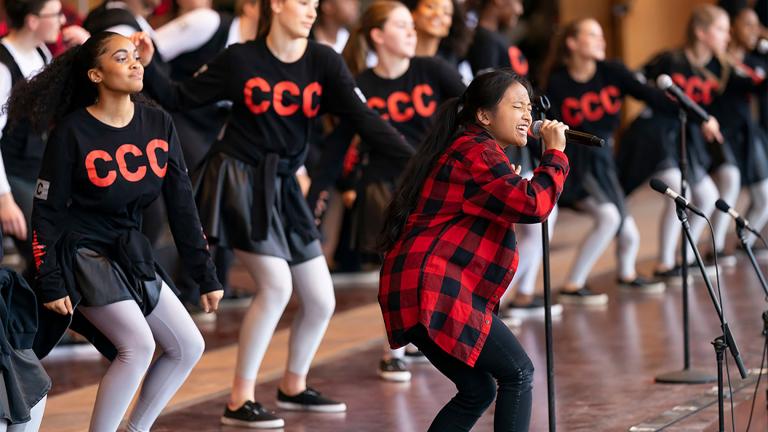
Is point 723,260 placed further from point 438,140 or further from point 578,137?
point 438,140

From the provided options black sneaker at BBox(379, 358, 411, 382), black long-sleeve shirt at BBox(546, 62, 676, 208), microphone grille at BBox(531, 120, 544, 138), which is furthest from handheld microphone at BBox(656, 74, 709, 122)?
black long-sleeve shirt at BBox(546, 62, 676, 208)

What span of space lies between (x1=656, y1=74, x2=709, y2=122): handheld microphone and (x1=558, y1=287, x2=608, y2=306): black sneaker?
2.64 m

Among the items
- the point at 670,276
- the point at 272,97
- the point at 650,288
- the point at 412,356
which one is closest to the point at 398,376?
the point at 412,356

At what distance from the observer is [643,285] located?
30.5 feet

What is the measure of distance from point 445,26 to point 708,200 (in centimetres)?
317

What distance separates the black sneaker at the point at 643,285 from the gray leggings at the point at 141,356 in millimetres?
4832

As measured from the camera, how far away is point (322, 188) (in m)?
6.60

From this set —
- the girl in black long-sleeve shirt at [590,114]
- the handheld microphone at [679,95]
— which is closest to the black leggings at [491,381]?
the handheld microphone at [679,95]

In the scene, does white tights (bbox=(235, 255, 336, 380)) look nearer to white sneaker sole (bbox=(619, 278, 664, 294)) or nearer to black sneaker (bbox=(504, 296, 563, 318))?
black sneaker (bbox=(504, 296, 563, 318))

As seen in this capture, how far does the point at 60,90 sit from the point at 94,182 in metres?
0.43

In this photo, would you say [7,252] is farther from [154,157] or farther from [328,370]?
[154,157]

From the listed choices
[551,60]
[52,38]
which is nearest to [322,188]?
[52,38]

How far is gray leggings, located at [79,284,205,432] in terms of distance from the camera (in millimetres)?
4793

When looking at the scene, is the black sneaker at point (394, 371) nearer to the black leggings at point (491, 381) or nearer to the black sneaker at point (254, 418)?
the black sneaker at point (254, 418)
